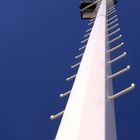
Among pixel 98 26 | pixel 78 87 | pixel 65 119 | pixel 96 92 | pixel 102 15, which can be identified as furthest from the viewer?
pixel 102 15

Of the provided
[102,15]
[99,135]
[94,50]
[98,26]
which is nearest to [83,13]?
[102,15]

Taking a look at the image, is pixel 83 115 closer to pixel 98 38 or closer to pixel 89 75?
pixel 89 75

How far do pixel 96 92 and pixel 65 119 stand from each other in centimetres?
33

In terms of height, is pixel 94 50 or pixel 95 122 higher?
pixel 94 50

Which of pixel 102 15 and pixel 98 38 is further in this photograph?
pixel 102 15

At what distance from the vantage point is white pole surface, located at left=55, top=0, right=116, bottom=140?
1872 millimetres

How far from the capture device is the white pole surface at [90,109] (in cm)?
187

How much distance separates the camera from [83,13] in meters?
11.4

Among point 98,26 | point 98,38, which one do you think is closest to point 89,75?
point 98,38

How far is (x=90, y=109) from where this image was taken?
212cm

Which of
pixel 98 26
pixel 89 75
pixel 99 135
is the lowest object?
pixel 99 135

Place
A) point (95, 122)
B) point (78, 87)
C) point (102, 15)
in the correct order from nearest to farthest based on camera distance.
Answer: point (95, 122)
point (78, 87)
point (102, 15)

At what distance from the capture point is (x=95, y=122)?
6.45ft

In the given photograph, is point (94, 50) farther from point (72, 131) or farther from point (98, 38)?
point (72, 131)
